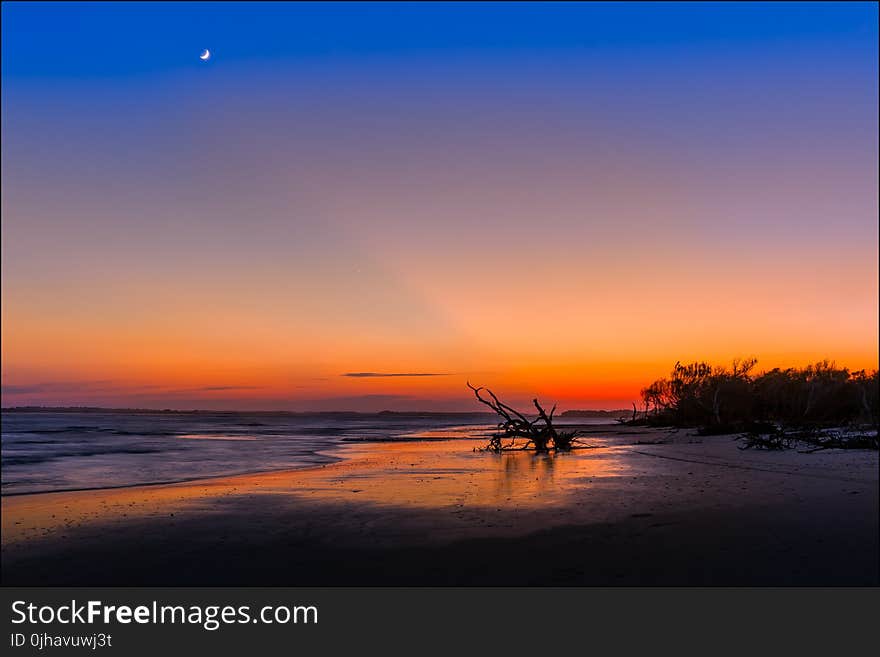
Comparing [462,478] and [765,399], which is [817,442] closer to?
[462,478]

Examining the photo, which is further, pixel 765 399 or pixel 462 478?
pixel 765 399

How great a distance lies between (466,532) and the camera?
11.4m

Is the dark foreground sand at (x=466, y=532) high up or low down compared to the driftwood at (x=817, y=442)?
up

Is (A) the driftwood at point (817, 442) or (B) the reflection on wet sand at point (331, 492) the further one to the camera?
(A) the driftwood at point (817, 442)

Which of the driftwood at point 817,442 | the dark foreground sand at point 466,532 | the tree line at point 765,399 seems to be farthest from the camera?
the tree line at point 765,399

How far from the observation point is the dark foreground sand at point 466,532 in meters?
8.84

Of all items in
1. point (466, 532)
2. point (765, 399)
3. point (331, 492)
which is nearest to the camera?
point (466, 532)

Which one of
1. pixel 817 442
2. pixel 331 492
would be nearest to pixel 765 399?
pixel 817 442

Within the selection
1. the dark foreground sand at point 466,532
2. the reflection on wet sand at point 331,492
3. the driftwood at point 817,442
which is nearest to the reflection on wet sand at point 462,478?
the reflection on wet sand at point 331,492

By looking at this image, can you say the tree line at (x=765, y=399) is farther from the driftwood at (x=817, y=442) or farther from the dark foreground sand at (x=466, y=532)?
the dark foreground sand at (x=466, y=532)

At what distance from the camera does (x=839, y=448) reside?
81.8ft

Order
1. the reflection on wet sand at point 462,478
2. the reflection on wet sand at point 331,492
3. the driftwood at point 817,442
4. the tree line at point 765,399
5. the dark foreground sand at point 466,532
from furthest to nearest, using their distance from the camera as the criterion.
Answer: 1. the tree line at point 765,399
2. the driftwood at point 817,442
3. the reflection on wet sand at point 462,478
4. the reflection on wet sand at point 331,492
5. the dark foreground sand at point 466,532
